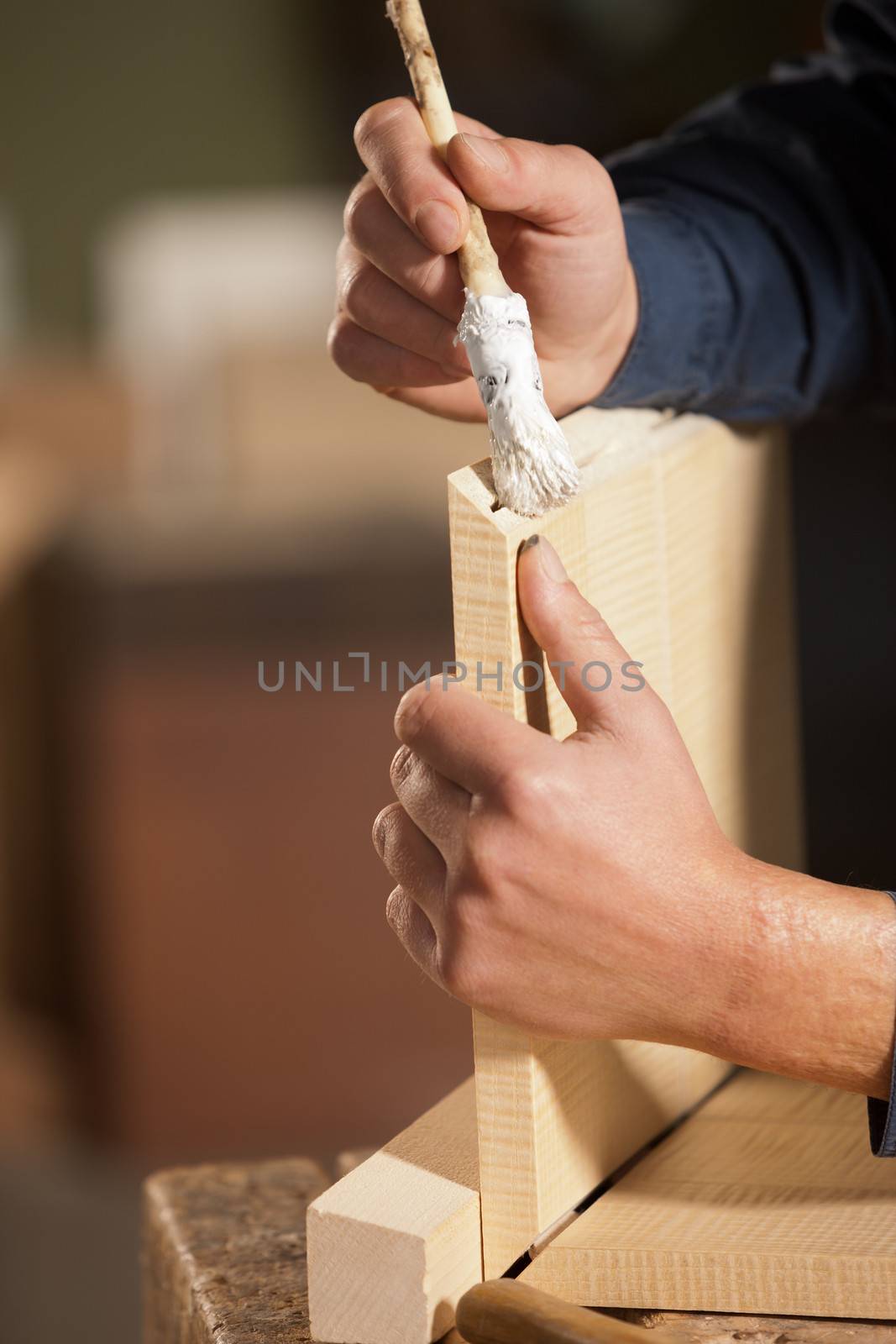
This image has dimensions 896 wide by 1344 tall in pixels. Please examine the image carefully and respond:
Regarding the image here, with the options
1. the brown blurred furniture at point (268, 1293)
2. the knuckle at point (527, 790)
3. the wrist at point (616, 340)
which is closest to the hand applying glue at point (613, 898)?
the knuckle at point (527, 790)

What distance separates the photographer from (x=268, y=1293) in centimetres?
69

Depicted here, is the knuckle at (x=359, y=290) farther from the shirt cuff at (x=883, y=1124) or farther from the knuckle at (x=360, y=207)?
the shirt cuff at (x=883, y=1124)

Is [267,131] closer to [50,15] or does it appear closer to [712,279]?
[50,15]

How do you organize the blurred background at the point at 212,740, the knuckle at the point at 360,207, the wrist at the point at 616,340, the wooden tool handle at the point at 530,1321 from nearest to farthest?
1. the wooden tool handle at the point at 530,1321
2. the knuckle at the point at 360,207
3. the wrist at the point at 616,340
4. the blurred background at the point at 212,740

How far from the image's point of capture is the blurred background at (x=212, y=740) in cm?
208

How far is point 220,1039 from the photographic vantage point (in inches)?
83.8

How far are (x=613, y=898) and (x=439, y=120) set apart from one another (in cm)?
32

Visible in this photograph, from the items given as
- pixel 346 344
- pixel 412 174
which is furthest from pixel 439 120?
pixel 346 344

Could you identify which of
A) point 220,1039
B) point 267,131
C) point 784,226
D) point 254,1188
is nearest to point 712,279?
point 784,226

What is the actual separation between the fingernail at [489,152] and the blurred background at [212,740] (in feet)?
5.01

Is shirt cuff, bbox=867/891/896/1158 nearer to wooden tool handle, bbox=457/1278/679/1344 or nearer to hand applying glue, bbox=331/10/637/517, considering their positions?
wooden tool handle, bbox=457/1278/679/1344

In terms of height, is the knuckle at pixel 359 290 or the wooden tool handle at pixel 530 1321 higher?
the knuckle at pixel 359 290

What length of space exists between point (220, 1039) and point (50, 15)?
301 centimetres

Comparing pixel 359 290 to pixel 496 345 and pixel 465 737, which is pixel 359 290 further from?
pixel 465 737
